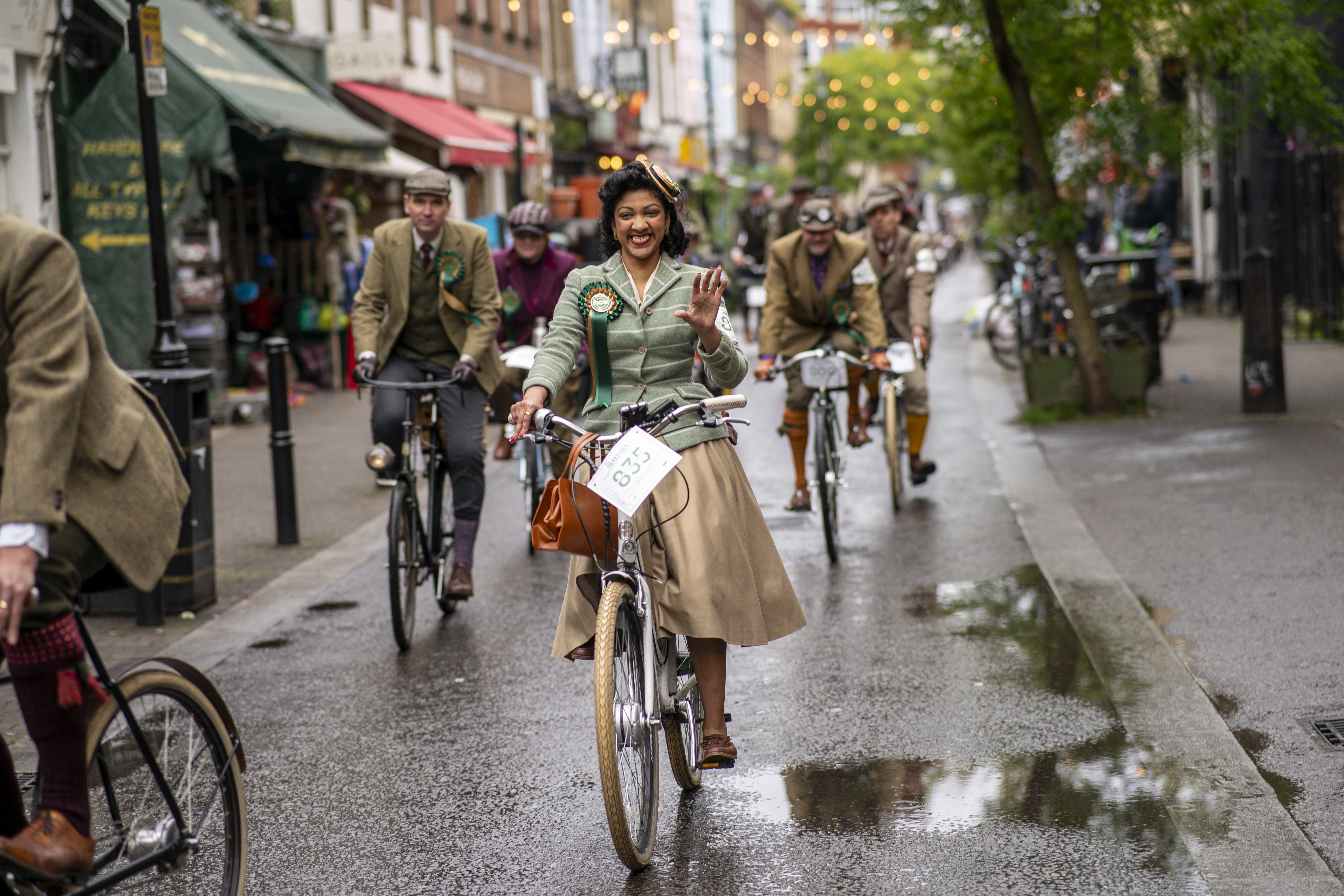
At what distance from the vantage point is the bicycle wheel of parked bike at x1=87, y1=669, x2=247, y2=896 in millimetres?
3158

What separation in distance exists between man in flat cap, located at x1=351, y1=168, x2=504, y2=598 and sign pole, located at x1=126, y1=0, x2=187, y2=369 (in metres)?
1.54

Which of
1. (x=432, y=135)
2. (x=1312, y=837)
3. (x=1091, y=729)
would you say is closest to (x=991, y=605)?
(x=1091, y=729)

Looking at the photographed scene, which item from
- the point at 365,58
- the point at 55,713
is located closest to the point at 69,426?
the point at 55,713

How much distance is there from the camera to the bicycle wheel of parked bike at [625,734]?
12.0 ft

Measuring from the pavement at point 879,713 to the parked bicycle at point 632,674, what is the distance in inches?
8.5

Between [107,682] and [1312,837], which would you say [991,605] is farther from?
[107,682]

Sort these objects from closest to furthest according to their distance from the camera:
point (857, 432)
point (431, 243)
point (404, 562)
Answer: point (404, 562) → point (431, 243) → point (857, 432)

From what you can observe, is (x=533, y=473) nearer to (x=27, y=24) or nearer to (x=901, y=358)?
(x=901, y=358)

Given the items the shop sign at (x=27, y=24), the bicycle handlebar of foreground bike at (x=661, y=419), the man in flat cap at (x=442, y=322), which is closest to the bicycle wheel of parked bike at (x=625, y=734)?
the bicycle handlebar of foreground bike at (x=661, y=419)

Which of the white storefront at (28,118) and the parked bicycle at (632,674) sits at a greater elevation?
the white storefront at (28,118)

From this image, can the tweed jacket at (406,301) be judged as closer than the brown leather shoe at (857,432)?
Yes

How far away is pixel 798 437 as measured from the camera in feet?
28.6

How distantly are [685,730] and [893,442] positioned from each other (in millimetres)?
4804

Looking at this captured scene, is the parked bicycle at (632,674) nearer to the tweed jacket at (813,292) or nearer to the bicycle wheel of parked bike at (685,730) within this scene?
the bicycle wheel of parked bike at (685,730)
